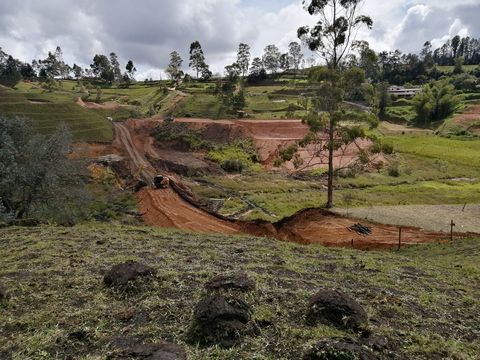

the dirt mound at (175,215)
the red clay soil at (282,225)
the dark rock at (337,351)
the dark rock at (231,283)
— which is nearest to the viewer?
the dark rock at (337,351)

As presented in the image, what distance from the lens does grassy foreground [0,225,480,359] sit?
704 cm

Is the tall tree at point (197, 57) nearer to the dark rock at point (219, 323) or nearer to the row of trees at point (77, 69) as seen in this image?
the row of trees at point (77, 69)

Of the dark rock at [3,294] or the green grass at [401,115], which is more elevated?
the green grass at [401,115]

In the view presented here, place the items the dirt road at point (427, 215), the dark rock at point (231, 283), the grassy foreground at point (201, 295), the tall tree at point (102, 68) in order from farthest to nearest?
the tall tree at point (102, 68) → the dirt road at point (427, 215) → the dark rock at point (231, 283) → the grassy foreground at point (201, 295)

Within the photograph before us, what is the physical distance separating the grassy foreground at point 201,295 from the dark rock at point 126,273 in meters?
0.21

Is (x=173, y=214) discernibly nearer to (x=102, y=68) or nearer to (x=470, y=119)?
(x=470, y=119)

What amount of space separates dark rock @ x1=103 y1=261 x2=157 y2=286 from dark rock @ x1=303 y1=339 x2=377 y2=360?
425 centimetres

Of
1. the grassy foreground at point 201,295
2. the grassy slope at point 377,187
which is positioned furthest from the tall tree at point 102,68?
the grassy foreground at point 201,295

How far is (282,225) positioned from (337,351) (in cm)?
1968

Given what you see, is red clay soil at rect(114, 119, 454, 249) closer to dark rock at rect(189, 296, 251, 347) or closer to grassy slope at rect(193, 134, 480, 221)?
grassy slope at rect(193, 134, 480, 221)

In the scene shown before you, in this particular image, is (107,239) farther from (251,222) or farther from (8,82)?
(8,82)

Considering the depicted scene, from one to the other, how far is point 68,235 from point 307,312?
1016 centimetres

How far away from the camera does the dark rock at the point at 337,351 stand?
5820 millimetres

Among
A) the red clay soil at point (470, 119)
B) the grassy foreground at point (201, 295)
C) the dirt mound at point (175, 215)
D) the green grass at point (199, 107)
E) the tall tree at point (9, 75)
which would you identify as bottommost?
the dirt mound at point (175, 215)
